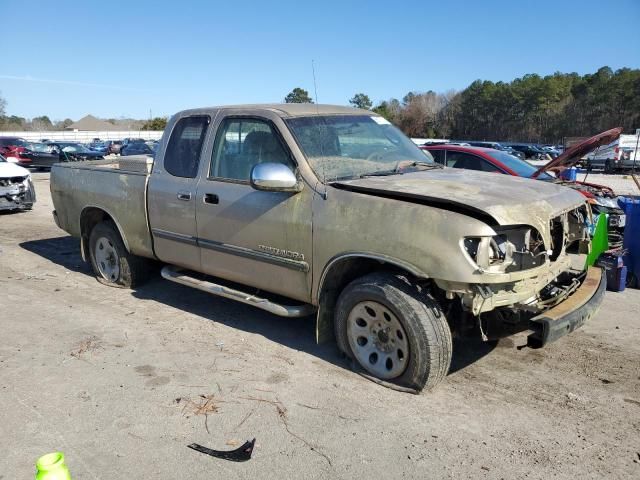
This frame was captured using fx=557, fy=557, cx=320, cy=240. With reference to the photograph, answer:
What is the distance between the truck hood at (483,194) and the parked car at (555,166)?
325cm

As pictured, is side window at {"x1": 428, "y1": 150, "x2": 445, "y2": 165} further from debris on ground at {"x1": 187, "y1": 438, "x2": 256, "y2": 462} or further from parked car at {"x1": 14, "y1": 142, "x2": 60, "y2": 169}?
parked car at {"x1": 14, "y1": 142, "x2": 60, "y2": 169}

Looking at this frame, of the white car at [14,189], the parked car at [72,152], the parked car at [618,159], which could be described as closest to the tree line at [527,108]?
the parked car at [618,159]

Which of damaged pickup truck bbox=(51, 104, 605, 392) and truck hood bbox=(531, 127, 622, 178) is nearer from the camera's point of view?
damaged pickup truck bbox=(51, 104, 605, 392)

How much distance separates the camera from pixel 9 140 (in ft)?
89.7

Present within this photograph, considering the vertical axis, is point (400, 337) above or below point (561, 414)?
above

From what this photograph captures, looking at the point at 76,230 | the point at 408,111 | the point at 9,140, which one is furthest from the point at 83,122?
the point at 76,230

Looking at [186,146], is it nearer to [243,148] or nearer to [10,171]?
[243,148]

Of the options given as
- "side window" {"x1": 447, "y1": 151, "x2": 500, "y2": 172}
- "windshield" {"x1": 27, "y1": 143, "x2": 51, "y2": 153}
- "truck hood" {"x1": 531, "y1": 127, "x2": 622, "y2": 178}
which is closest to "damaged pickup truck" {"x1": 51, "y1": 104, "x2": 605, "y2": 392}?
"truck hood" {"x1": 531, "y1": 127, "x2": 622, "y2": 178}

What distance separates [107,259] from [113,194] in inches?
37.9

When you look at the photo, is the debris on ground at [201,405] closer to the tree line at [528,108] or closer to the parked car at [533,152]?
the parked car at [533,152]

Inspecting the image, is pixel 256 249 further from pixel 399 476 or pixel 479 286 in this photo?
pixel 399 476

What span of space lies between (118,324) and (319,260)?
2.34 meters

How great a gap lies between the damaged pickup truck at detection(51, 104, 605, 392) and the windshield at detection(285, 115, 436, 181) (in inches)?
0.6

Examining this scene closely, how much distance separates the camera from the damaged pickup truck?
3592mm
